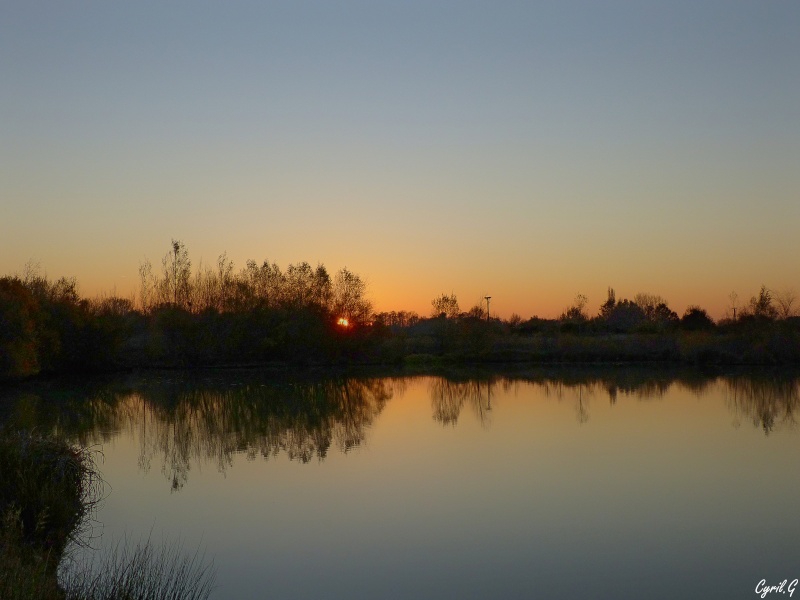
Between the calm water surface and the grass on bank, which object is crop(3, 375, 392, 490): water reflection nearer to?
the calm water surface

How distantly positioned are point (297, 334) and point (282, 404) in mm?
24971

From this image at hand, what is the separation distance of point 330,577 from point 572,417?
14565 millimetres

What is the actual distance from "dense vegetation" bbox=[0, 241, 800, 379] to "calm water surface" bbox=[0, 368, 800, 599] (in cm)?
1942

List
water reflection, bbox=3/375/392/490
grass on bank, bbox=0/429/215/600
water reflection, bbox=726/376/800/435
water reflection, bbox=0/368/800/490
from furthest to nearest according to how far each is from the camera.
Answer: water reflection, bbox=726/376/800/435
water reflection, bbox=0/368/800/490
water reflection, bbox=3/375/392/490
grass on bank, bbox=0/429/215/600

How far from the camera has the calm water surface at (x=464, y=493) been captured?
850cm

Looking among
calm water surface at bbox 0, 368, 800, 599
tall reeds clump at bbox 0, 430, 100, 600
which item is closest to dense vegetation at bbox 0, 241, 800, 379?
calm water surface at bbox 0, 368, 800, 599

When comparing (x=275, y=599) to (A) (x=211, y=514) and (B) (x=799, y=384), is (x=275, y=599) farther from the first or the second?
(B) (x=799, y=384)

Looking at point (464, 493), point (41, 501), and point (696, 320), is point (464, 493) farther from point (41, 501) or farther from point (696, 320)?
point (696, 320)

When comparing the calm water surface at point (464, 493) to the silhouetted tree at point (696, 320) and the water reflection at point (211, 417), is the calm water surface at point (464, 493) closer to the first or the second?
the water reflection at point (211, 417)

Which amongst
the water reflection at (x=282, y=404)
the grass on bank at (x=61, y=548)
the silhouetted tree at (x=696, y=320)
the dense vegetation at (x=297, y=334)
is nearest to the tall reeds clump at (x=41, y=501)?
the grass on bank at (x=61, y=548)

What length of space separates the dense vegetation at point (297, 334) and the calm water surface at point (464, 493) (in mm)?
19415

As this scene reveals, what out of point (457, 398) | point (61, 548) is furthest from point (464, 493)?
point (457, 398)

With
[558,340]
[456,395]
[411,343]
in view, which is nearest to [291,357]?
[411,343]

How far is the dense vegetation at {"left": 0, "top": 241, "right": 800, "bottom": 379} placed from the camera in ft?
146
